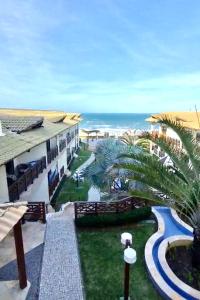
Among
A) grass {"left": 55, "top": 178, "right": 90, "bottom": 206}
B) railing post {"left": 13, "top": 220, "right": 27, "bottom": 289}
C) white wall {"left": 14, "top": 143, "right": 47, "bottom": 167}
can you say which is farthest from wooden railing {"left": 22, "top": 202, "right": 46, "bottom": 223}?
grass {"left": 55, "top": 178, "right": 90, "bottom": 206}

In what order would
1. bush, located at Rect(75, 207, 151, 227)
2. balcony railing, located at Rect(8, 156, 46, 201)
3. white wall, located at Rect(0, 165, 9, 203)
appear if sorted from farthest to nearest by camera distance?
bush, located at Rect(75, 207, 151, 227)
balcony railing, located at Rect(8, 156, 46, 201)
white wall, located at Rect(0, 165, 9, 203)

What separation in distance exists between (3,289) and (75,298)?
101 inches

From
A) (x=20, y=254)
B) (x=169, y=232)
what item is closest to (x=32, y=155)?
(x=20, y=254)

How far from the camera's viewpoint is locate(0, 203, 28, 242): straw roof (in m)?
6.84

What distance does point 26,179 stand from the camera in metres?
15.3

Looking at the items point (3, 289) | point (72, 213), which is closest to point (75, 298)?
point (3, 289)

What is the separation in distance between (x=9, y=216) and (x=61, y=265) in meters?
4.11

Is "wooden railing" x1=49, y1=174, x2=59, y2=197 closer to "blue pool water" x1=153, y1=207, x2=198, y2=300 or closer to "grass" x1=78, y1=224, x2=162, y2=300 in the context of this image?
"grass" x1=78, y1=224, x2=162, y2=300

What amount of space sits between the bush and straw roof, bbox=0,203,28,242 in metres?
5.96

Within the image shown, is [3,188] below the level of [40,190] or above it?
above

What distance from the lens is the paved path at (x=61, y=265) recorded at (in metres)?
8.88

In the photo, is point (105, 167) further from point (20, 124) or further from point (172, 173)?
point (172, 173)

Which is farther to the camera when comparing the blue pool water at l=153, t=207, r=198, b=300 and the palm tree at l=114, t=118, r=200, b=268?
the blue pool water at l=153, t=207, r=198, b=300

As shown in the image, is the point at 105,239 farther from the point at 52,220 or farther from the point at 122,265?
the point at 52,220
